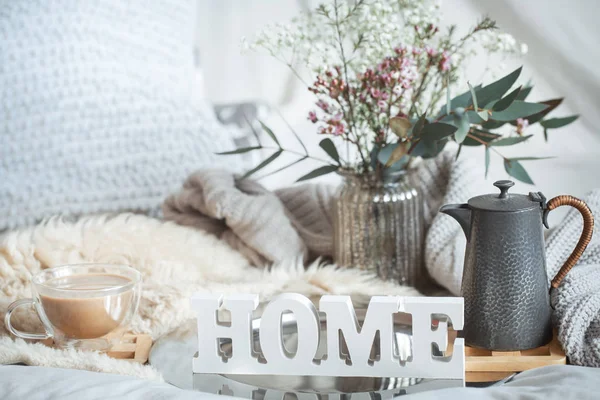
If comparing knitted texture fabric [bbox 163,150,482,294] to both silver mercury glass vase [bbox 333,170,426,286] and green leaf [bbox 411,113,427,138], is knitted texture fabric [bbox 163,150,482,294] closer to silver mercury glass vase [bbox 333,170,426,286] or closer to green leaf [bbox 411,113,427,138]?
silver mercury glass vase [bbox 333,170,426,286]

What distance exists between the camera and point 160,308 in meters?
0.89

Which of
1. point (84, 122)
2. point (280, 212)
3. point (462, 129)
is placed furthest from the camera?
point (84, 122)

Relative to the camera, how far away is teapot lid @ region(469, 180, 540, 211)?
717mm

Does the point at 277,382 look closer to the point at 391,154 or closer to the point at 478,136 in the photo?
the point at 391,154

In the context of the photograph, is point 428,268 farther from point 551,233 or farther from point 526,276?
point 526,276

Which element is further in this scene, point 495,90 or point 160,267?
point 160,267

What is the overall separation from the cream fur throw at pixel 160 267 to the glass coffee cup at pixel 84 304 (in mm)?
50

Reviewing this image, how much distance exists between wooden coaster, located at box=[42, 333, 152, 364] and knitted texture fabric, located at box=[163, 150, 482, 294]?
1.04 feet

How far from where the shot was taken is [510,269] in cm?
72

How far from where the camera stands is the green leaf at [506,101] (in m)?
0.85

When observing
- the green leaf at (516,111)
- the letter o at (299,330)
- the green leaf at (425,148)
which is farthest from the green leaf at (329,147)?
the letter o at (299,330)

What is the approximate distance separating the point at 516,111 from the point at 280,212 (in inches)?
16.3

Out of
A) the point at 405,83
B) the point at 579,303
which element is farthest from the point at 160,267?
the point at 579,303

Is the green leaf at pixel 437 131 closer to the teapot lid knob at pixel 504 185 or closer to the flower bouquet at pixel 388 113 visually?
the flower bouquet at pixel 388 113
